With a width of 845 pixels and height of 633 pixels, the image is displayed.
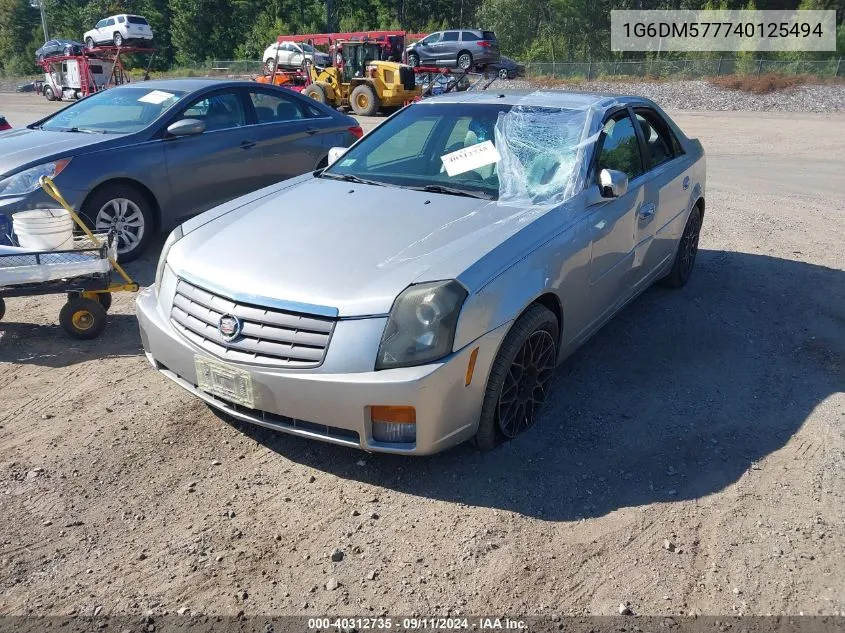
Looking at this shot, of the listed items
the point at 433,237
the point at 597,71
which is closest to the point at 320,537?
the point at 433,237

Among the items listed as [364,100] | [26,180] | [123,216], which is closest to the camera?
[26,180]

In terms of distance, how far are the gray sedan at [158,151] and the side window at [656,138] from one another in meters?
3.68

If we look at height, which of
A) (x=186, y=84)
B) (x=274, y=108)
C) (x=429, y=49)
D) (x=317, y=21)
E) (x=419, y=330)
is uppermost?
(x=317, y=21)

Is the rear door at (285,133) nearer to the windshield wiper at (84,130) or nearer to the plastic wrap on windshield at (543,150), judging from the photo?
the windshield wiper at (84,130)

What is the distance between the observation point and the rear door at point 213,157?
6.44 metres

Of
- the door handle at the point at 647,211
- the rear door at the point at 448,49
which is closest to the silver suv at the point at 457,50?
the rear door at the point at 448,49

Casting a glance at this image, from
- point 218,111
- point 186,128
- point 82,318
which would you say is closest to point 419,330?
point 82,318

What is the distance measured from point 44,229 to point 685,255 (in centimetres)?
477

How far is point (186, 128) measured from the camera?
20.7ft

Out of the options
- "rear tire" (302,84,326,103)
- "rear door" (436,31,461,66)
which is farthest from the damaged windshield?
"rear door" (436,31,461,66)

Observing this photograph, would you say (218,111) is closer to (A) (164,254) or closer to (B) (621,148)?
(A) (164,254)

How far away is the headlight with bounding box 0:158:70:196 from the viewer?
5.49 metres

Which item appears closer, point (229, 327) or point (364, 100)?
point (229, 327)

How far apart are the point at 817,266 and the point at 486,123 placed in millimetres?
3955
